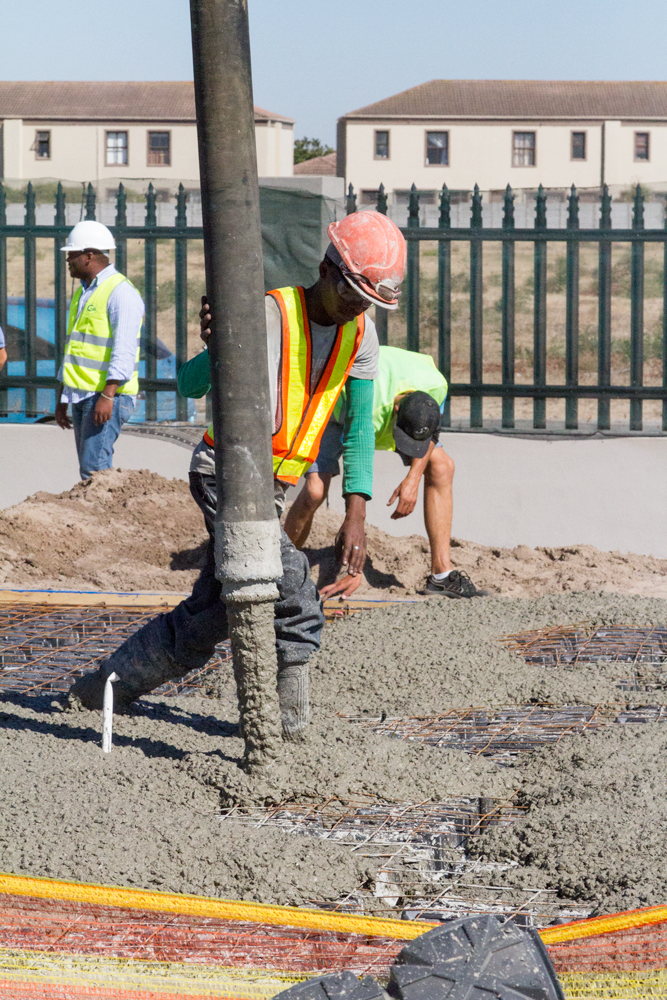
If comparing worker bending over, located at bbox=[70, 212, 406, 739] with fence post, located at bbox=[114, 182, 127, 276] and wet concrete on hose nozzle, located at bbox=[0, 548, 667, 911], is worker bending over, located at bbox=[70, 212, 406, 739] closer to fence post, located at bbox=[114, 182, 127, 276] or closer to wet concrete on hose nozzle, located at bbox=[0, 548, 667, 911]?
wet concrete on hose nozzle, located at bbox=[0, 548, 667, 911]

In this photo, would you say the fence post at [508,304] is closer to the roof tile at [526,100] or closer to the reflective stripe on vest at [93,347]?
the reflective stripe on vest at [93,347]

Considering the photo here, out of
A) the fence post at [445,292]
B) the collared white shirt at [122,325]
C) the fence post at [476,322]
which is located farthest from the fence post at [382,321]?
the collared white shirt at [122,325]

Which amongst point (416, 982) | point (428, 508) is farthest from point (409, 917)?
point (428, 508)

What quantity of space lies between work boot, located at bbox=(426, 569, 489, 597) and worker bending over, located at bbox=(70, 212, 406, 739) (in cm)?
307

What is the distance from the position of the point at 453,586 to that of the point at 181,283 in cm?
337

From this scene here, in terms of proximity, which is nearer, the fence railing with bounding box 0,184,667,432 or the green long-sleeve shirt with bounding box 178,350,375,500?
the green long-sleeve shirt with bounding box 178,350,375,500

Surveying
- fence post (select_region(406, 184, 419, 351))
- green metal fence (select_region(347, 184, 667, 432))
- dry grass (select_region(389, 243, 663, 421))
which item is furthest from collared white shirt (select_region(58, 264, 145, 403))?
dry grass (select_region(389, 243, 663, 421))

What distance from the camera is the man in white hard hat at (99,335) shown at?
291 inches

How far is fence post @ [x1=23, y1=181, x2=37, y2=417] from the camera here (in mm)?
8711

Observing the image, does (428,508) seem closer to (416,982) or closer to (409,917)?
(409,917)

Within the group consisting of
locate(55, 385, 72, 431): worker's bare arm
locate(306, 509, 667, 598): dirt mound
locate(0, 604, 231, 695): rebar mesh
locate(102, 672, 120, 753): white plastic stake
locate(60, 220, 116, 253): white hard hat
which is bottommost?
locate(306, 509, 667, 598): dirt mound

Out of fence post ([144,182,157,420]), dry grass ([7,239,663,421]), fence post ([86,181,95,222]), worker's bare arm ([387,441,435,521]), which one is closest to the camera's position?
worker's bare arm ([387,441,435,521])

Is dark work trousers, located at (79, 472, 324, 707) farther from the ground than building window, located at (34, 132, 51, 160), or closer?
closer

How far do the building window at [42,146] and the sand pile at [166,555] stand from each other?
150ft
